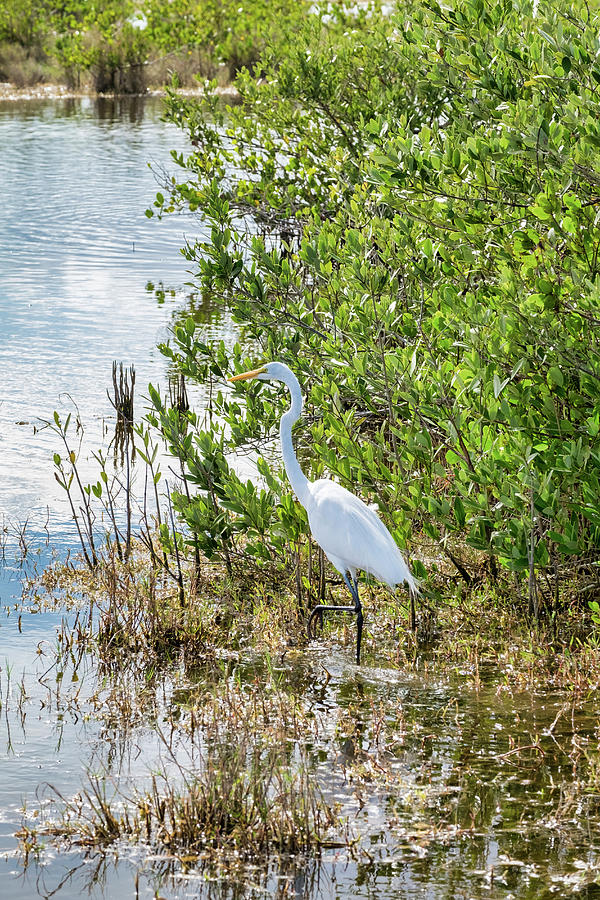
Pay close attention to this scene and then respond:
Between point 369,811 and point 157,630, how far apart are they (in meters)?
1.94

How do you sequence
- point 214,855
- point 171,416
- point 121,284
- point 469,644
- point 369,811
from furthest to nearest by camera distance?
point 121,284, point 171,416, point 469,644, point 369,811, point 214,855

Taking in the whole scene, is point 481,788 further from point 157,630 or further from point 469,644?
point 157,630

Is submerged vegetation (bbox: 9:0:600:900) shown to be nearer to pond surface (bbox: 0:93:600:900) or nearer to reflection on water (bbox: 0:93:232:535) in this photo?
pond surface (bbox: 0:93:600:900)

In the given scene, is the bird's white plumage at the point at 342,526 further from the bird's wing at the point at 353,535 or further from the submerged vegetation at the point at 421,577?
the submerged vegetation at the point at 421,577

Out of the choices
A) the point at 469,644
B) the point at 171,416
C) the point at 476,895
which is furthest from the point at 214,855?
the point at 171,416

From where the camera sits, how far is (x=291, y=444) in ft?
20.0

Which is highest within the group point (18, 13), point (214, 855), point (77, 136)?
point (18, 13)

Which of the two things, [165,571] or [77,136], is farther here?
[77,136]

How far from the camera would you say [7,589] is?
22.7 feet

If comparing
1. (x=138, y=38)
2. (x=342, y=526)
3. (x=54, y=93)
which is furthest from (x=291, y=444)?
(x=54, y=93)

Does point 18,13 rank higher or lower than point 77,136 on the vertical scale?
higher

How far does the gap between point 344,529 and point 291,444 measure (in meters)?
0.59

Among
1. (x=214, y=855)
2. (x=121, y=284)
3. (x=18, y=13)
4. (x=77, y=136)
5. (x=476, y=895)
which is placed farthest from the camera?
(x=18, y=13)

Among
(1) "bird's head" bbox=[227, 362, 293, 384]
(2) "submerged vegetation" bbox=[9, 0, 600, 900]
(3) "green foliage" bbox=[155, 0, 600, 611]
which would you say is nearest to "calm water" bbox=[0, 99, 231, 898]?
(2) "submerged vegetation" bbox=[9, 0, 600, 900]
